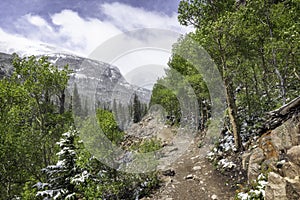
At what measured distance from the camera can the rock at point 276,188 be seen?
709 centimetres

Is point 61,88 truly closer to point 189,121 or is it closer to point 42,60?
point 42,60

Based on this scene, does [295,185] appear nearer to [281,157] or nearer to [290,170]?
[290,170]

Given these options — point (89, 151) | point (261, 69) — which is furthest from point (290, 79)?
point (89, 151)

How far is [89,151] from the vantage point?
41.7 feet

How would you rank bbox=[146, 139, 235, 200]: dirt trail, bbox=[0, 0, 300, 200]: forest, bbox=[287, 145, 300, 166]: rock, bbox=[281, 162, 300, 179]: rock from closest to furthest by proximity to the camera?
bbox=[281, 162, 300, 179]: rock
bbox=[287, 145, 300, 166]: rock
bbox=[0, 0, 300, 200]: forest
bbox=[146, 139, 235, 200]: dirt trail

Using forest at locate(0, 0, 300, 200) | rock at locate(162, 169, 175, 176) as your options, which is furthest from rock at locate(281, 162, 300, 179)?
rock at locate(162, 169, 175, 176)

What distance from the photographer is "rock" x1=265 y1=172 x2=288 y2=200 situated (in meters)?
7.09

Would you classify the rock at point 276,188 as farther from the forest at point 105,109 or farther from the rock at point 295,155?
the forest at point 105,109

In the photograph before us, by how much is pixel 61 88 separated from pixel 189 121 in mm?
23860

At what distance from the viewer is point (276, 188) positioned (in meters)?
7.39

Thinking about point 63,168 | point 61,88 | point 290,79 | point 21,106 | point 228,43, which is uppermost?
point 228,43

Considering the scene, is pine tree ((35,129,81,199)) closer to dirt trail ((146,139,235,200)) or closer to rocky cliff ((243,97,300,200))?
dirt trail ((146,139,235,200))

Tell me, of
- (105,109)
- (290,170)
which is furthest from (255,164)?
(105,109)

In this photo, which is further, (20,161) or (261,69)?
(261,69)
